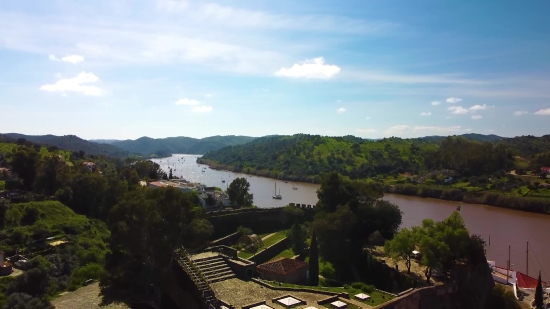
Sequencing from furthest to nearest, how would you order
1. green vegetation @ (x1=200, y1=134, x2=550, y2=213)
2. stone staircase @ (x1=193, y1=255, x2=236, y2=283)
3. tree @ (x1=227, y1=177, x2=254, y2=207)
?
green vegetation @ (x1=200, y1=134, x2=550, y2=213)
tree @ (x1=227, y1=177, x2=254, y2=207)
stone staircase @ (x1=193, y1=255, x2=236, y2=283)

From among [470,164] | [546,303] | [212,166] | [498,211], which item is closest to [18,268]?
[546,303]

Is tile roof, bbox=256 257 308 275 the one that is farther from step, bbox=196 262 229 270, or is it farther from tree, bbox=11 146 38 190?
tree, bbox=11 146 38 190

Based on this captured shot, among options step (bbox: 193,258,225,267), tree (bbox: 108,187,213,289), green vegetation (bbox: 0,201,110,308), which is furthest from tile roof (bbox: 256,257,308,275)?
green vegetation (bbox: 0,201,110,308)

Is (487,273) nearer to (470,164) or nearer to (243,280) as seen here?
(243,280)

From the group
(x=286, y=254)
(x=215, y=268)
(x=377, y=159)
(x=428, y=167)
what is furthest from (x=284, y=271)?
(x=377, y=159)

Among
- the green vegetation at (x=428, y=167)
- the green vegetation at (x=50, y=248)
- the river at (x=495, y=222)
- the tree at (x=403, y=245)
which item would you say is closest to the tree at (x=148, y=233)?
the green vegetation at (x=50, y=248)

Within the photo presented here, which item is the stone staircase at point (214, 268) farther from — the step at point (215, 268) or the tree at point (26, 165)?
the tree at point (26, 165)
